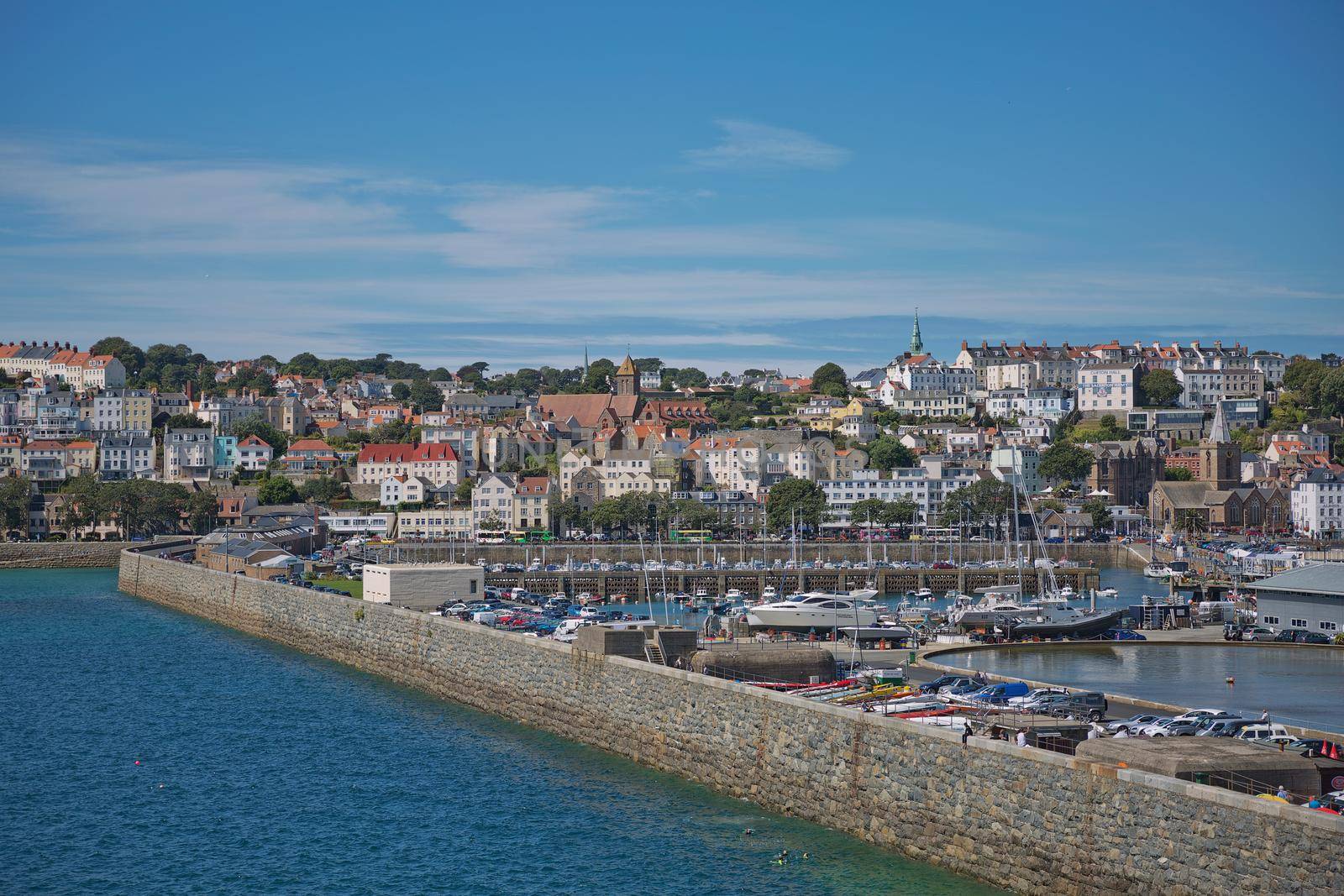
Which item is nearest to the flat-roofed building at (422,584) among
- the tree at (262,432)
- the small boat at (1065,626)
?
the small boat at (1065,626)

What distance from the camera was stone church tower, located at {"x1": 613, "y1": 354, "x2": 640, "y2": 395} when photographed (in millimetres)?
118812

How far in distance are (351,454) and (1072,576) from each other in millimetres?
55252

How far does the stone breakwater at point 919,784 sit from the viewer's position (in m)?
13.2

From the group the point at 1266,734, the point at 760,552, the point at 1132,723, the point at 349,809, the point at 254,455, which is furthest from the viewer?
the point at 254,455

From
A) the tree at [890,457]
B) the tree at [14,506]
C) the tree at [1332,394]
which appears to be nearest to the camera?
the tree at [14,506]

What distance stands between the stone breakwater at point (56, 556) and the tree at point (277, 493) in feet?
39.5

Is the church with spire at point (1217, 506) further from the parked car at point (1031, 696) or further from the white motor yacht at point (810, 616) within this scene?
the parked car at point (1031, 696)

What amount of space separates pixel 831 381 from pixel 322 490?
5498 centimetres

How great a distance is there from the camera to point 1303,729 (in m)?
19.9

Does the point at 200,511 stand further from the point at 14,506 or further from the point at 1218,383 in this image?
the point at 1218,383

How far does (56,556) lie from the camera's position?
7031 centimetres

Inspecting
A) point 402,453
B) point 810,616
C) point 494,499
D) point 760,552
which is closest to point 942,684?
point 810,616

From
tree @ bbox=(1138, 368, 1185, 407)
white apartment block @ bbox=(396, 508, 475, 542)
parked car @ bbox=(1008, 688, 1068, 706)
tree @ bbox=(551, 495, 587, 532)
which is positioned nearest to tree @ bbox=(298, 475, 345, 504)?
white apartment block @ bbox=(396, 508, 475, 542)

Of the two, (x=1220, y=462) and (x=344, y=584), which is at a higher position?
(x=1220, y=462)
